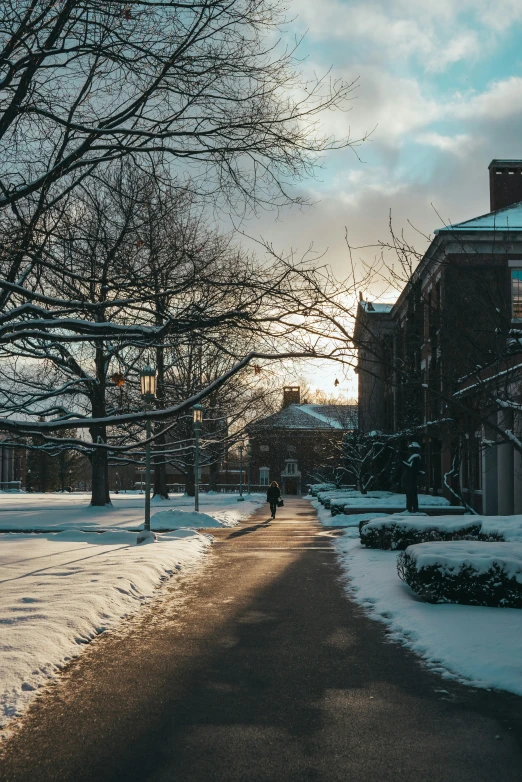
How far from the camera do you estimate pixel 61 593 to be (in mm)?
9305

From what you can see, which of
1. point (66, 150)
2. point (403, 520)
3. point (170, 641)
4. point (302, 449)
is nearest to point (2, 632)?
point (170, 641)

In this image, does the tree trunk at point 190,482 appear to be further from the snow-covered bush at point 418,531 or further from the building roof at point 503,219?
the snow-covered bush at point 418,531

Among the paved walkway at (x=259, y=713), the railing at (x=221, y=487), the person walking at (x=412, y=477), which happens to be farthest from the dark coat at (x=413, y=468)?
the railing at (x=221, y=487)

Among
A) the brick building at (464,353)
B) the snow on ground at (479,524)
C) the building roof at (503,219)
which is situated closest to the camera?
the brick building at (464,353)

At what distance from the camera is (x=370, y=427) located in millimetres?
46719

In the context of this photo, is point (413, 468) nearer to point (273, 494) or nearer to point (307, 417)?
point (273, 494)

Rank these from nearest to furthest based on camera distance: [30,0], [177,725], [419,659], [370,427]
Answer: [177,725], [419,659], [30,0], [370,427]

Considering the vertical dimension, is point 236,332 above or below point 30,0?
below

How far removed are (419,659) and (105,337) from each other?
534 centimetres

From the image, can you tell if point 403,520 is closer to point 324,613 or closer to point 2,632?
point 324,613

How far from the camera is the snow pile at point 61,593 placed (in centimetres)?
620

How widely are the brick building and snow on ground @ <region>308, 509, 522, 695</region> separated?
2437mm

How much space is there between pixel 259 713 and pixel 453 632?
3.20m

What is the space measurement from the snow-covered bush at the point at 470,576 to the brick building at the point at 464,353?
1713 millimetres
